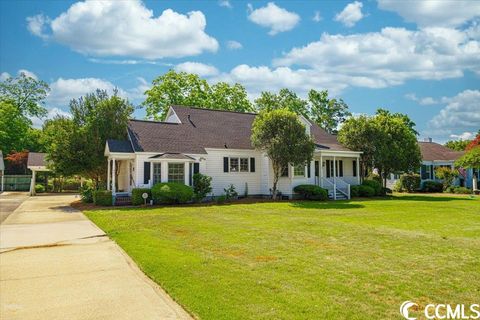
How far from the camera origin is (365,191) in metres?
26.7

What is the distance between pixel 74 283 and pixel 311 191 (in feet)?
62.1

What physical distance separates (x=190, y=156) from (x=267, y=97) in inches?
1183

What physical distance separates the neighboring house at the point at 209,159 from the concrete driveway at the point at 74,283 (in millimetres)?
11503

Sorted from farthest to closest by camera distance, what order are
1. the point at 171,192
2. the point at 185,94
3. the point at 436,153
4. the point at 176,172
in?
the point at 185,94 < the point at 436,153 < the point at 176,172 < the point at 171,192

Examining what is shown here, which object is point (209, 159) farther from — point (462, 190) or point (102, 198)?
point (462, 190)

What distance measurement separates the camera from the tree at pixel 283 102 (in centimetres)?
5088

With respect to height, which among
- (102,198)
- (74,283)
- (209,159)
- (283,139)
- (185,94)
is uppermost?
(185,94)

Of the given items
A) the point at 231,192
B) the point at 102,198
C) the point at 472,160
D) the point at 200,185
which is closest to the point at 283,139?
the point at 231,192

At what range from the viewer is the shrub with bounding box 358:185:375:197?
2669cm

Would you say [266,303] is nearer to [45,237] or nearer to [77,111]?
[45,237]

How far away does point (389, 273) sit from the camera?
6.35 m

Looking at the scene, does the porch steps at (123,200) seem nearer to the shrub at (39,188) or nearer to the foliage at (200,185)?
the foliage at (200,185)

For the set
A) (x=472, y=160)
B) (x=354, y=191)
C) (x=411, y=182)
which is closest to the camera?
(x=354, y=191)

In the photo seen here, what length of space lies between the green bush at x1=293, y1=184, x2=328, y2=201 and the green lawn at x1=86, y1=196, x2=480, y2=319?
10.8 meters
